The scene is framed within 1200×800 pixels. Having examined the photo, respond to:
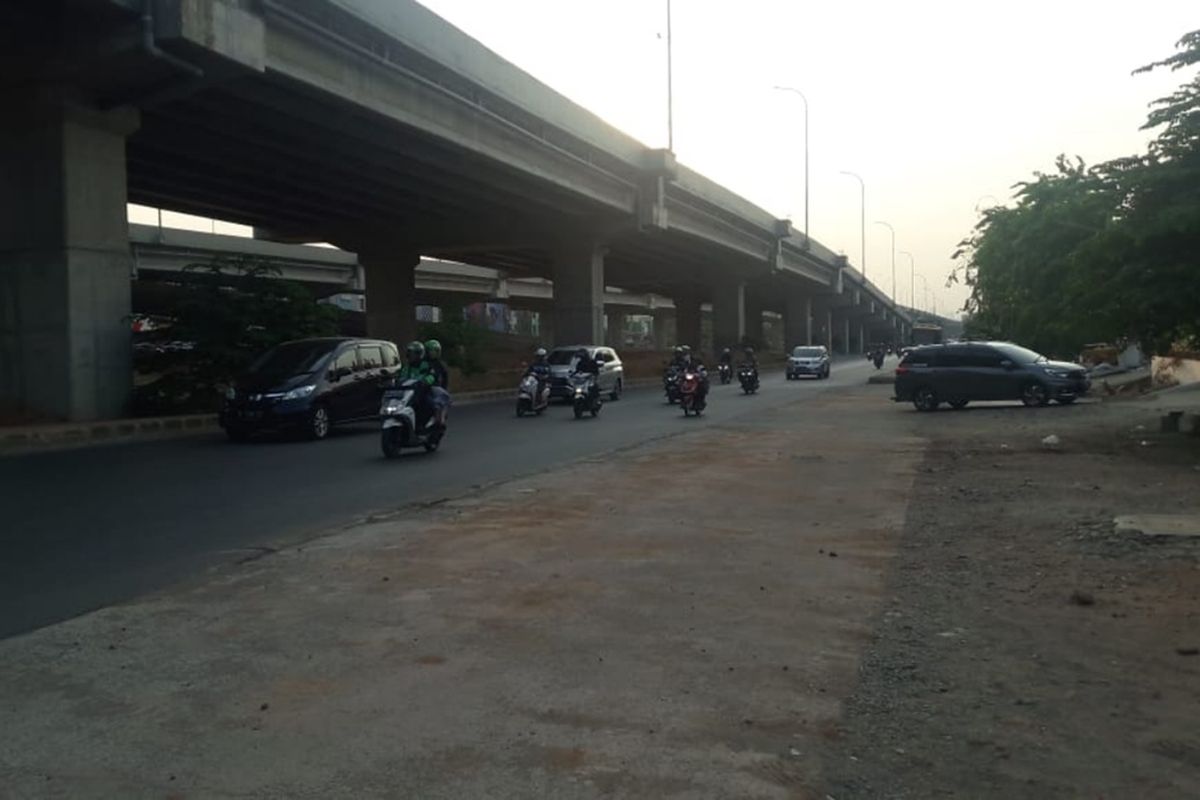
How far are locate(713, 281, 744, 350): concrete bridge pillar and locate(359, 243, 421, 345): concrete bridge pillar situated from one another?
94.0ft

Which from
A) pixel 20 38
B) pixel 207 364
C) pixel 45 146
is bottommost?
pixel 207 364

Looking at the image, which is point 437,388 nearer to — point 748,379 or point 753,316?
point 748,379

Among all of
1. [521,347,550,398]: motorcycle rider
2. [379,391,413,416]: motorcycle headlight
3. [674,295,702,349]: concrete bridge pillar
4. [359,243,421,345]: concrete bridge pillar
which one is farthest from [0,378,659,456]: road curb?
[674,295,702,349]: concrete bridge pillar

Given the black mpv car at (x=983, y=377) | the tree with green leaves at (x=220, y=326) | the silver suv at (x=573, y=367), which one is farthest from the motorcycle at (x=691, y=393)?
the tree with green leaves at (x=220, y=326)

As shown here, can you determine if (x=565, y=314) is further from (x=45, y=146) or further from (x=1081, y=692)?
(x=1081, y=692)

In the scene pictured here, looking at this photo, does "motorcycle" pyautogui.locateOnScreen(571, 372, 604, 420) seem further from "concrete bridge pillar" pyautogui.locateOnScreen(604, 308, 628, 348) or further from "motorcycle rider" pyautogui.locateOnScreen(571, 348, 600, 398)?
"concrete bridge pillar" pyautogui.locateOnScreen(604, 308, 628, 348)

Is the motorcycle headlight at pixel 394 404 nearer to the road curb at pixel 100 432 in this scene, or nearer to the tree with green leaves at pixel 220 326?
the road curb at pixel 100 432

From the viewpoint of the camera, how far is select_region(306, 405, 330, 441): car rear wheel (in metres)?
19.0

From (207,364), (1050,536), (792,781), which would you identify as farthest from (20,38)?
(792,781)

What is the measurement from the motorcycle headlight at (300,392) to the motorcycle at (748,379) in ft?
64.5

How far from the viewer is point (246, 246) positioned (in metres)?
60.2

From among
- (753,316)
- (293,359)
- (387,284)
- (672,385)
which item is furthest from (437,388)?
(753,316)

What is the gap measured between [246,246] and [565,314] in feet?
76.6

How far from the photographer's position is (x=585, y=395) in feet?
81.4
